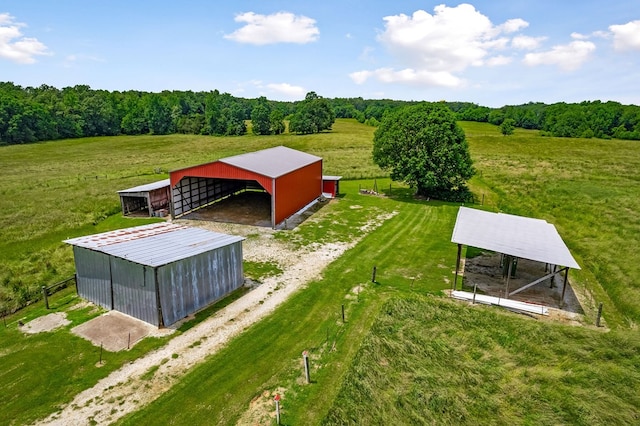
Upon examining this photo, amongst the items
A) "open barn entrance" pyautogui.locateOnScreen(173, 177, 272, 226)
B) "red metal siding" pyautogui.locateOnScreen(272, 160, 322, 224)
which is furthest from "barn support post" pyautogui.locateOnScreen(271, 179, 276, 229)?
"open barn entrance" pyautogui.locateOnScreen(173, 177, 272, 226)

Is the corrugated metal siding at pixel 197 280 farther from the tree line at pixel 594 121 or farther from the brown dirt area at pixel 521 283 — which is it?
the tree line at pixel 594 121

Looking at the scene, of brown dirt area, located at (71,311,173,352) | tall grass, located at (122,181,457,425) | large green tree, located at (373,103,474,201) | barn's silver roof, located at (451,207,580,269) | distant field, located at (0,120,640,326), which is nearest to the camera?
tall grass, located at (122,181,457,425)

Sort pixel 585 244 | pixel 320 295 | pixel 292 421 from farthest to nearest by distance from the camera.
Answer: pixel 585 244 → pixel 320 295 → pixel 292 421

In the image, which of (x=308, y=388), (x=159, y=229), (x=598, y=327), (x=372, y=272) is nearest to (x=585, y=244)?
(x=598, y=327)

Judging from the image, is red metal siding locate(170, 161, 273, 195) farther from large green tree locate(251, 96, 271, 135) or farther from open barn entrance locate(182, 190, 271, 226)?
large green tree locate(251, 96, 271, 135)

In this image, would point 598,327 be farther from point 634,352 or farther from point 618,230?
point 618,230
